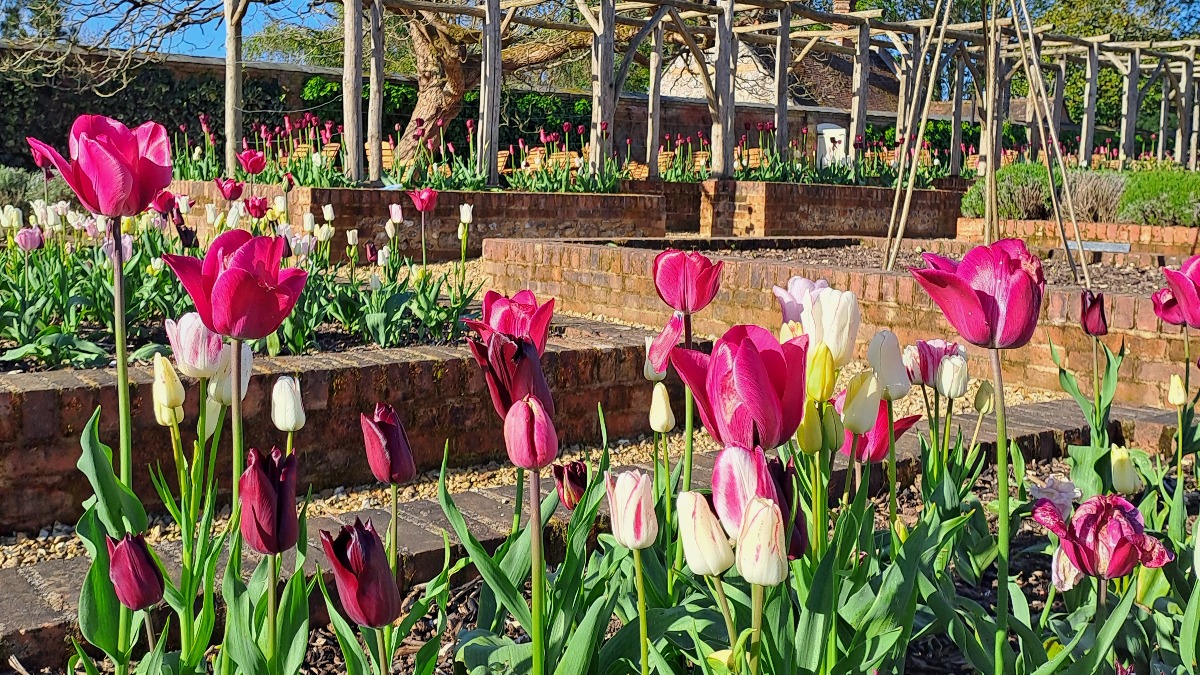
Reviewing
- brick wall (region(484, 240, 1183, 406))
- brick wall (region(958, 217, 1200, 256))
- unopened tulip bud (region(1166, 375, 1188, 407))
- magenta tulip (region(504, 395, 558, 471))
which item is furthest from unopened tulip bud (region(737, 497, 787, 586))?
brick wall (region(958, 217, 1200, 256))

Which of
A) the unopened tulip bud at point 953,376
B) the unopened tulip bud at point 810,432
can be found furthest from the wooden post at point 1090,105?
the unopened tulip bud at point 810,432

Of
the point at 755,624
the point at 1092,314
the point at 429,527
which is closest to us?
the point at 755,624

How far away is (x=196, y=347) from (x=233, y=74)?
10.0 metres

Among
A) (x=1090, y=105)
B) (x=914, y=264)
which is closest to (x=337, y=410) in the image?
(x=914, y=264)

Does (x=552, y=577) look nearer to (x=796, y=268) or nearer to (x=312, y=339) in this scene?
(x=312, y=339)

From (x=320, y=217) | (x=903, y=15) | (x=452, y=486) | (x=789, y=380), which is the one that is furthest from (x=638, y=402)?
(x=903, y=15)

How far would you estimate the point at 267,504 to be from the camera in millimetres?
1195

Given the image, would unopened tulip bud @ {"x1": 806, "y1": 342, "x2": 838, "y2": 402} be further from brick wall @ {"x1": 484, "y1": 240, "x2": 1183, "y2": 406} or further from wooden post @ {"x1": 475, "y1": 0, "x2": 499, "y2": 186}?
wooden post @ {"x1": 475, "y1": 0, "x2": 499, "y2": 186}

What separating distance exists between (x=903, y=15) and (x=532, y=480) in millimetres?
44071

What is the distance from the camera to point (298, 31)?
19.0 m

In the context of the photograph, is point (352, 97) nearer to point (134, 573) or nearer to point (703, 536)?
point (134, 573)

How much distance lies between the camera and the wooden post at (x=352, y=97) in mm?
9875

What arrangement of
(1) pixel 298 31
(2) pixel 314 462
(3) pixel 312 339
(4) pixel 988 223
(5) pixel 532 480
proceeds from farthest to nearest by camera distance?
(1) pixel 298 31, (4) pixel 988 223, (3) pixel 312 339, (2) pixel 314 462, (5) pixel 532 480

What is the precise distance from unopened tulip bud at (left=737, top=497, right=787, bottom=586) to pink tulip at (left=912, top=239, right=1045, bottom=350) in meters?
0.45
